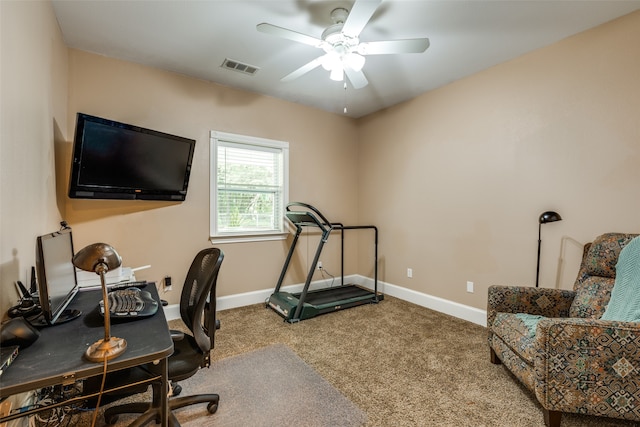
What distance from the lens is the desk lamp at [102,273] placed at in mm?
1069

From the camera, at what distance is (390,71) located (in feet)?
10.4

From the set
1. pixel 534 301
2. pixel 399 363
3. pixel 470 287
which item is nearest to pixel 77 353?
pixel 399 363

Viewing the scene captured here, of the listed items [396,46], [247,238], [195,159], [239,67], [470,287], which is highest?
[239,67]

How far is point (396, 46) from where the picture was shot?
2137mm

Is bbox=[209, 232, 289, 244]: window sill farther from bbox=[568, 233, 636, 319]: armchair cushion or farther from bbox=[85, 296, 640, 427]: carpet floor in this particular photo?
bbox=[568, 233, 636, 319]: armchair cushion

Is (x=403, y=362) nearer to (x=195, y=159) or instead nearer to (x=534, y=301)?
(x=534, y=301)

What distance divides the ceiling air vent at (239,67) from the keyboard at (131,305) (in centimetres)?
233

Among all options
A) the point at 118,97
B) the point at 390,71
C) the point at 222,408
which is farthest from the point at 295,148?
the point at 222,408

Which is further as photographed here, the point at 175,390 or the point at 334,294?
the point at 334,294

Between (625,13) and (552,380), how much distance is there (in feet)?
8.97

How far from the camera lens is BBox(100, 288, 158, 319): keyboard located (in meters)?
1.45

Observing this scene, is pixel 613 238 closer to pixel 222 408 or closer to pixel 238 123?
pixel 222 408

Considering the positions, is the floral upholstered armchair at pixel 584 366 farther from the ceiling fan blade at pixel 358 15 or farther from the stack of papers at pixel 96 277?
the stack of papers at pixel 96 277

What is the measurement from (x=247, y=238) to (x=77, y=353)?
265cm
